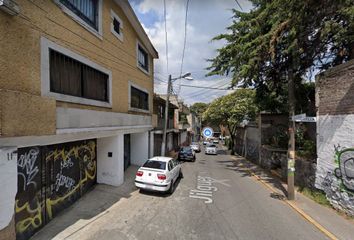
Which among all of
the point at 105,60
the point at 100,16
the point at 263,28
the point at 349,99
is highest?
the point at 263,28

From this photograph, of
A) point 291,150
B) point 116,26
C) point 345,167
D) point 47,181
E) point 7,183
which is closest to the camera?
point 7,183

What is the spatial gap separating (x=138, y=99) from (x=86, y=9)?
6984 millimetres

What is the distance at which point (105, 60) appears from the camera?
1014 cm

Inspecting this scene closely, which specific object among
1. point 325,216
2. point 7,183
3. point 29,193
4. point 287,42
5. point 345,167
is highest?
point 287,42

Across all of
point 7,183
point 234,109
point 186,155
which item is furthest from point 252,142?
point 7,183

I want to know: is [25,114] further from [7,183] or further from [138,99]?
[138,99]

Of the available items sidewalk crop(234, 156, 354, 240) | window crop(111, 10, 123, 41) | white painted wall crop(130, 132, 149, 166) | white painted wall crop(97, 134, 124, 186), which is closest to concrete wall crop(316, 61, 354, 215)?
sidewalk crop(234, 156, 354, 240)

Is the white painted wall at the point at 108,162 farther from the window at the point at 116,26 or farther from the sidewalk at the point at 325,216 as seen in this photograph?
the sidewalk at the point at 325,216

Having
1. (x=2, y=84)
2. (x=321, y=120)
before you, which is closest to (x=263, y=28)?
(x=321, y=120)

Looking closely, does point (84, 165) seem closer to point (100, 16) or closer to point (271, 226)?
point (100, 16)

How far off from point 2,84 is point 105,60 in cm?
539

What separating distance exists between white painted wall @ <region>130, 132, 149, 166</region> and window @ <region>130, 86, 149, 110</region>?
2044 millimetres

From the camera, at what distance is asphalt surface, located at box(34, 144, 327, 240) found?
6.66 metres

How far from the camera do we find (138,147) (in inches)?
649
